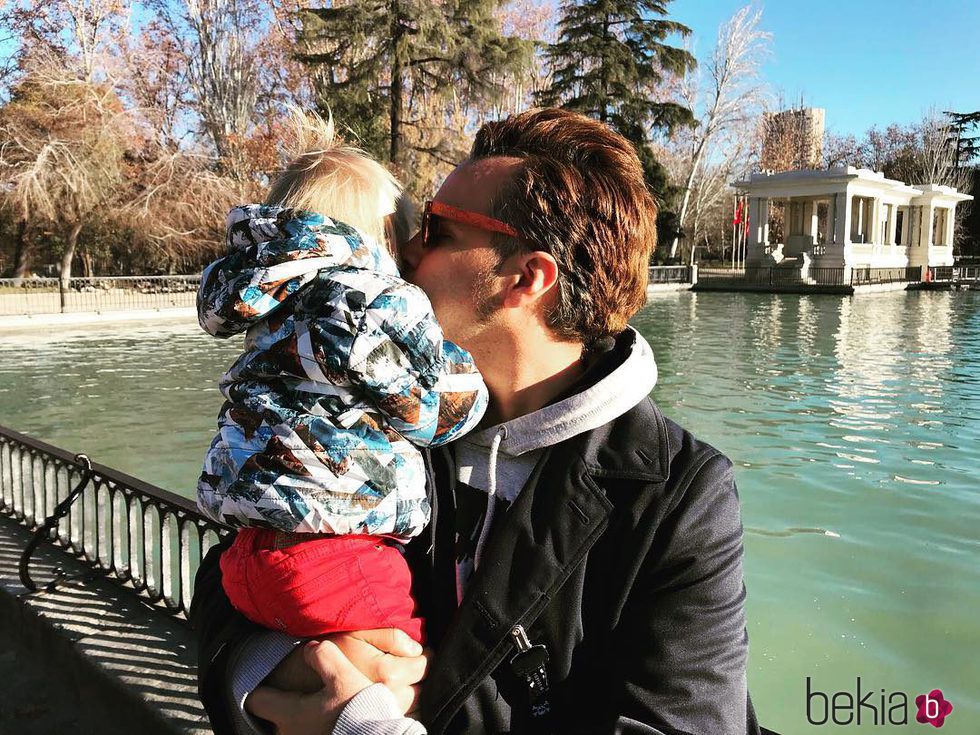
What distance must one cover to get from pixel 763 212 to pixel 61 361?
3723cm

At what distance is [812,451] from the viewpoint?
30.3 feet

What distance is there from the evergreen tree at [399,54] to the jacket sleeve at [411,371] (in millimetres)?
27298

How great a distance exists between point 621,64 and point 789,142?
30767 millimetres

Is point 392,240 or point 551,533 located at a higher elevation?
point 392,240

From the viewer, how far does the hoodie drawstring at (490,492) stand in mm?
1497

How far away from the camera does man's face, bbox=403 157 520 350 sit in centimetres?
158

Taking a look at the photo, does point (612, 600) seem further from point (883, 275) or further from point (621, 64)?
point (883, 275)

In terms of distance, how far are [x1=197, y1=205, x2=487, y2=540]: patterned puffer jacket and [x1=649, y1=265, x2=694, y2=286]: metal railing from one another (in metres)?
39.9

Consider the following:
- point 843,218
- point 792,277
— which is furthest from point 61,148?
point 843,218

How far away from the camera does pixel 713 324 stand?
77.9ft

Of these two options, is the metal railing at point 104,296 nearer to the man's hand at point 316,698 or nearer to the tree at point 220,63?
the tree at point 220,63

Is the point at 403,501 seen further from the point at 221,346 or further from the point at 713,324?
the point at 713,324


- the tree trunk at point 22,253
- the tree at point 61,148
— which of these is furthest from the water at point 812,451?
the tree trunk at point 22,253

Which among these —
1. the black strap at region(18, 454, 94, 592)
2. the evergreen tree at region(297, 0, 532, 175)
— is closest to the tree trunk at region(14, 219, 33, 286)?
the evergreen tree at region(297, 0, 532, 175)
